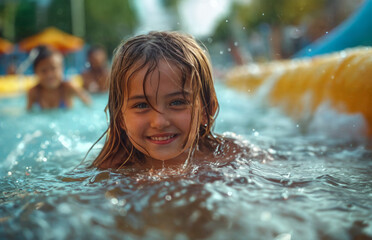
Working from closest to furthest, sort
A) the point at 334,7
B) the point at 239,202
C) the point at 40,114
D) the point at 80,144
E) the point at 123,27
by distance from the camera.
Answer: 1. the point at 239,202
2. the point at 80,144
3. the point at 40,114
4. the point at 334,7
5. the point at 123,27

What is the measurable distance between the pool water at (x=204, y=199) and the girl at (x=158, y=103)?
0.18 meters

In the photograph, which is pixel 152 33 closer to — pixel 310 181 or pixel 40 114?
pixel 310 181

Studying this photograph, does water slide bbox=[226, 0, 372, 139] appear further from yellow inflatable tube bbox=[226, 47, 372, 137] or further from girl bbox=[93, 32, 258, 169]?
girl bbox=[93, 32, 258, 169]

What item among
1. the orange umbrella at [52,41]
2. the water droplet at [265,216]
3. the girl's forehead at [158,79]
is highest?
the orange umbrella at [52,41]

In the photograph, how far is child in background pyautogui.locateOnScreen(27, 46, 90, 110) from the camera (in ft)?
17.5

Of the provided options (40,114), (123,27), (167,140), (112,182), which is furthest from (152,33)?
(123,27)

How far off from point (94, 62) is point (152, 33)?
5.89 metres

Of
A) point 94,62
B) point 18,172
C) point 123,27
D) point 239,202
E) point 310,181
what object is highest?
point 123,27

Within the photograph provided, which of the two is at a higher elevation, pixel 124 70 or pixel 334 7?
pixel 334 7

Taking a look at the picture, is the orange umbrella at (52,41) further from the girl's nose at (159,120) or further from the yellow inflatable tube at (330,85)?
the girl's nose at (159,120)

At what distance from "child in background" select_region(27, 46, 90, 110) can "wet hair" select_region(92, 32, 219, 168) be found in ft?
12.1

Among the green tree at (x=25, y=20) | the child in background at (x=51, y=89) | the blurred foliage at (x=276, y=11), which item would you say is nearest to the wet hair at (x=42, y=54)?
the child in background at (x=51, y=89)

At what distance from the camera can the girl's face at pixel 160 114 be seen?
1.73 metres

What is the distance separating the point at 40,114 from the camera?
522cm
